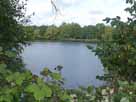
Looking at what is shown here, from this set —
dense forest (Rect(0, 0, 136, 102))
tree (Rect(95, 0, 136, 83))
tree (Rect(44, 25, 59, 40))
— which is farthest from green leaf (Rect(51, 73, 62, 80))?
tree (Rect(44, 25, 59, 40))

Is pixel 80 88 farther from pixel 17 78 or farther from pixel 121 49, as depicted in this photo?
pixel 121 49

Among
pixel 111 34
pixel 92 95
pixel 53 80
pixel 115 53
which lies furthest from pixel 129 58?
pixel 53 80

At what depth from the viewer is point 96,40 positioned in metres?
4.21

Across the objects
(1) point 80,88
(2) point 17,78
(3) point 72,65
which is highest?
(2) point 17,78

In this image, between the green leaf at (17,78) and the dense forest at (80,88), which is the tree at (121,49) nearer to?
the dense forest at (80,88)

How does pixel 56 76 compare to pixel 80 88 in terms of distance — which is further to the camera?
pixel 80 88

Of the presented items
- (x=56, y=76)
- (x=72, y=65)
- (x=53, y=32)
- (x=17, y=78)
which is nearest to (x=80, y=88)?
(x=56, y=76)

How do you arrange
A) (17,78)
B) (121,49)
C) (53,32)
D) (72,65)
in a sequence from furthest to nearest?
(72,65) → (53,32) → (121,49) → (17,78)

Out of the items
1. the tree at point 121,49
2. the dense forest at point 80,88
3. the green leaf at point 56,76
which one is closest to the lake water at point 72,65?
the tree at point 121,49

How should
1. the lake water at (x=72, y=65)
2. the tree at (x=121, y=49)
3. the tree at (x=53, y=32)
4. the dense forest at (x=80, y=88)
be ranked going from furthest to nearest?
the lake water at (x=72, y=65) → the tree at (x=53, y=32) → the tree at (x=121, y=49) → the dense forest at (x=80, y=88)

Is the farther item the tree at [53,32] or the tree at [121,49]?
the tree at [53,32]

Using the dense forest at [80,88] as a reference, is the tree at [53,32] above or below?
above

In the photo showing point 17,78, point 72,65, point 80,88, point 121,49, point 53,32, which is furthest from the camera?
point 72,65

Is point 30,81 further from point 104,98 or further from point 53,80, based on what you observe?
point 104,98
